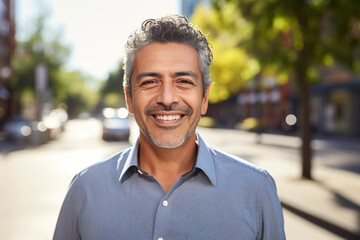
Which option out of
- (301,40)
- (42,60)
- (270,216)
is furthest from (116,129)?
(270,216)

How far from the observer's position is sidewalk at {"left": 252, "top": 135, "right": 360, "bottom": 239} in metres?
5.97

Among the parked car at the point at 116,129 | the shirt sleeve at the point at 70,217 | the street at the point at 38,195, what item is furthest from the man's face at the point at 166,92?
the parked car at the point at 116,129

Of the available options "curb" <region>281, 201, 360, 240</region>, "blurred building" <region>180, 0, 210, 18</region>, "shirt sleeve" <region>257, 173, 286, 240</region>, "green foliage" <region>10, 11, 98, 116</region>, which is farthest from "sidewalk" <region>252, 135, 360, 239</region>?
"blurred building" <region>180, 0, 210, 18</region>

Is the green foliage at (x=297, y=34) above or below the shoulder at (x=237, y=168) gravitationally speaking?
above

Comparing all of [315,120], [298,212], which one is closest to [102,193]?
[298,212]

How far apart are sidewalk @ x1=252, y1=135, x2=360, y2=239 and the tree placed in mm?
769

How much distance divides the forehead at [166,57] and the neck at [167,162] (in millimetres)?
351

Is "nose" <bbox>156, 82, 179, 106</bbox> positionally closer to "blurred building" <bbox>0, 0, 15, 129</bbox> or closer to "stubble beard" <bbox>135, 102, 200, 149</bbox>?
"stubble beard" <bbox>135, 102, 200, 149</bbox>

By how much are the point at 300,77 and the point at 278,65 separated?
0.62m

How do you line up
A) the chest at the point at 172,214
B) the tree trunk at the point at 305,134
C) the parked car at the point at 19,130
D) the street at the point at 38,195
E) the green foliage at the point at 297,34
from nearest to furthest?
the chest at the point at 172,214
the street at the point at 38,195
the green foliage at the point at 297,34
the tree trunk at the point at 305,134
the parked car at the point at 19,130

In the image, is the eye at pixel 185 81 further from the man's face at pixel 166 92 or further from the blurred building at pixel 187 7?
the blurred building at pixel 187 7

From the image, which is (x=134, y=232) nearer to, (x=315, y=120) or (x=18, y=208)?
(x=18, y=208)

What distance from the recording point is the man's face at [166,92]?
1.88 metres

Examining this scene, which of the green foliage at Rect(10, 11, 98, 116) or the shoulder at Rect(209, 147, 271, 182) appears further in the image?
the green foliage at Rect(10, 11, 98, 116)
